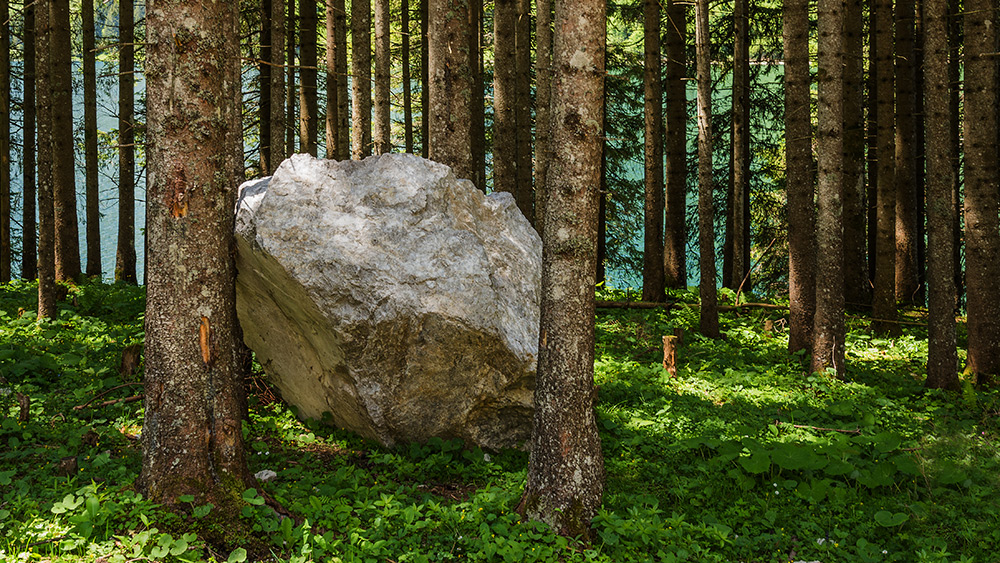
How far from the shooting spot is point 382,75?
421 inches

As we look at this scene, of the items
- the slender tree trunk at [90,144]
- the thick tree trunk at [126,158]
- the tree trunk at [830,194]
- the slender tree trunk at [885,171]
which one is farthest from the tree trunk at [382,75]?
the slender tree trunk at [885,171]

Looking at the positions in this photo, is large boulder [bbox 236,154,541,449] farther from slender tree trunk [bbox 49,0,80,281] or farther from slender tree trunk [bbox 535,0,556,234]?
slender tree trunk [bbox 49,0,80,281]

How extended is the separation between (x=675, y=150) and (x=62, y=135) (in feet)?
38.9

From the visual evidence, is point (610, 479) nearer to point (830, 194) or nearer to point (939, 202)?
point (830, 194)

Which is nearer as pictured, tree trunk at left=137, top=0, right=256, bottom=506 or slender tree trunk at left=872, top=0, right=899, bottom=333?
tree trunk at left=137, top=0, right=256, bottom=506

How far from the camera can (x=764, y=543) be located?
4855 millimetres

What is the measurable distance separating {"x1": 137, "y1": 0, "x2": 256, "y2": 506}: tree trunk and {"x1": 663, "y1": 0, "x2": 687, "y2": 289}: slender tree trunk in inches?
445

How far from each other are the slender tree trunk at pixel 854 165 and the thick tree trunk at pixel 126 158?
14.0 m

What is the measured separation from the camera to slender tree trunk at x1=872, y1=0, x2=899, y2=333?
10.8 metres

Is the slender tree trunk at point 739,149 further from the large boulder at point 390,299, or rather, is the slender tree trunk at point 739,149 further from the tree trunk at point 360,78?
the large boulder at point 390,299

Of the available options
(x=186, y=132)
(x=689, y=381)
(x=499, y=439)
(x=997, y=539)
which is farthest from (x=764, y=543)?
(x=186, y=132)

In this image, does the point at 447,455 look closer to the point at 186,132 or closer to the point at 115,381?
the point at 186,132

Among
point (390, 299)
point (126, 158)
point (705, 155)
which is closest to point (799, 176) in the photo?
point (705, 155)

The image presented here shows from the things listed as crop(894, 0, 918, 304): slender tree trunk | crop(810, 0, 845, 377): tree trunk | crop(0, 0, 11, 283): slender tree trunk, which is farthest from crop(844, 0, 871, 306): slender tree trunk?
crop(0, 0, 11, 283): slender tree trunk
